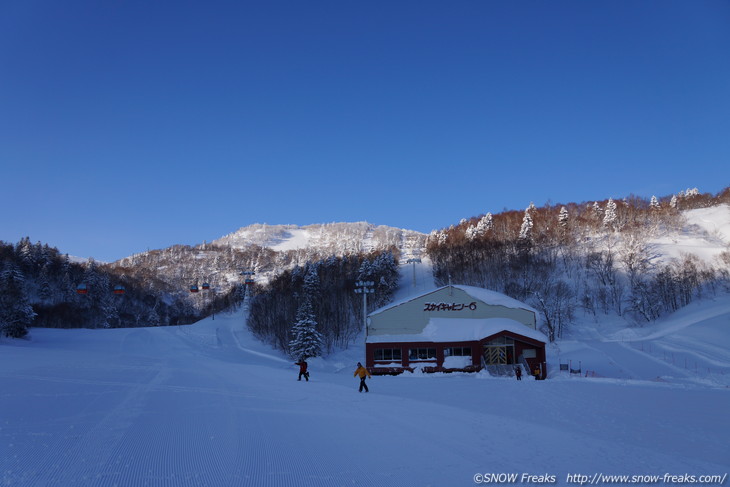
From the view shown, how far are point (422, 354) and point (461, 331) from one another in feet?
11.6

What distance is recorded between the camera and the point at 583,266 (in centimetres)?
7731

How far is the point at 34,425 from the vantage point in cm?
787

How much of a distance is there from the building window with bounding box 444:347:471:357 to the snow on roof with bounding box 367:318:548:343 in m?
0.75

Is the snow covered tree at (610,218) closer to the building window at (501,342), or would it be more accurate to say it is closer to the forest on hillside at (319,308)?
the forest on hillside at (319,308)

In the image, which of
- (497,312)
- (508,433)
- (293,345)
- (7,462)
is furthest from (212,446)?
(293,345)

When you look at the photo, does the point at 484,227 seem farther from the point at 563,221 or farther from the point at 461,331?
the point at 461,331

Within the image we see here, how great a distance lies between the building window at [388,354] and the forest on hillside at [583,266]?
911 inches

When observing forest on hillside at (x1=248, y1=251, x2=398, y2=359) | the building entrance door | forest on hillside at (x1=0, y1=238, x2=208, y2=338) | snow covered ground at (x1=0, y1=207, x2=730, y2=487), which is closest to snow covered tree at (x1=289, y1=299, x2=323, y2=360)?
forest on hillside at (x1=248, y1=251, x2=398, y2=359)

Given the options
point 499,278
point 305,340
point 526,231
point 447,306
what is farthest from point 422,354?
point 526,231

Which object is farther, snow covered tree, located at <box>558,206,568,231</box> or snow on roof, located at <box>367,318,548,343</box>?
snow covered tree, located at <box>558,206,568,231</box>

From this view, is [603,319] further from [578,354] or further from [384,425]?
[384,425]

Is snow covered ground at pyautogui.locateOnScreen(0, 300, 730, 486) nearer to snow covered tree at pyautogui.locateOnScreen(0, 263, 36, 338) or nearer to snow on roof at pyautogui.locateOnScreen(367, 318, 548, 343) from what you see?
snow on roof at pyautogui.locateOnScreen(367, 318, 548, 343)

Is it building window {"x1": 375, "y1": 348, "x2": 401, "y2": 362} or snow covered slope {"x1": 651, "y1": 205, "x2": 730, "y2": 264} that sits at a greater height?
snow covered slope {"x1": 651, "y1": 205, "x2": 730, "y2": 264}

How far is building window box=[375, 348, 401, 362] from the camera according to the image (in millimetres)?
36188
